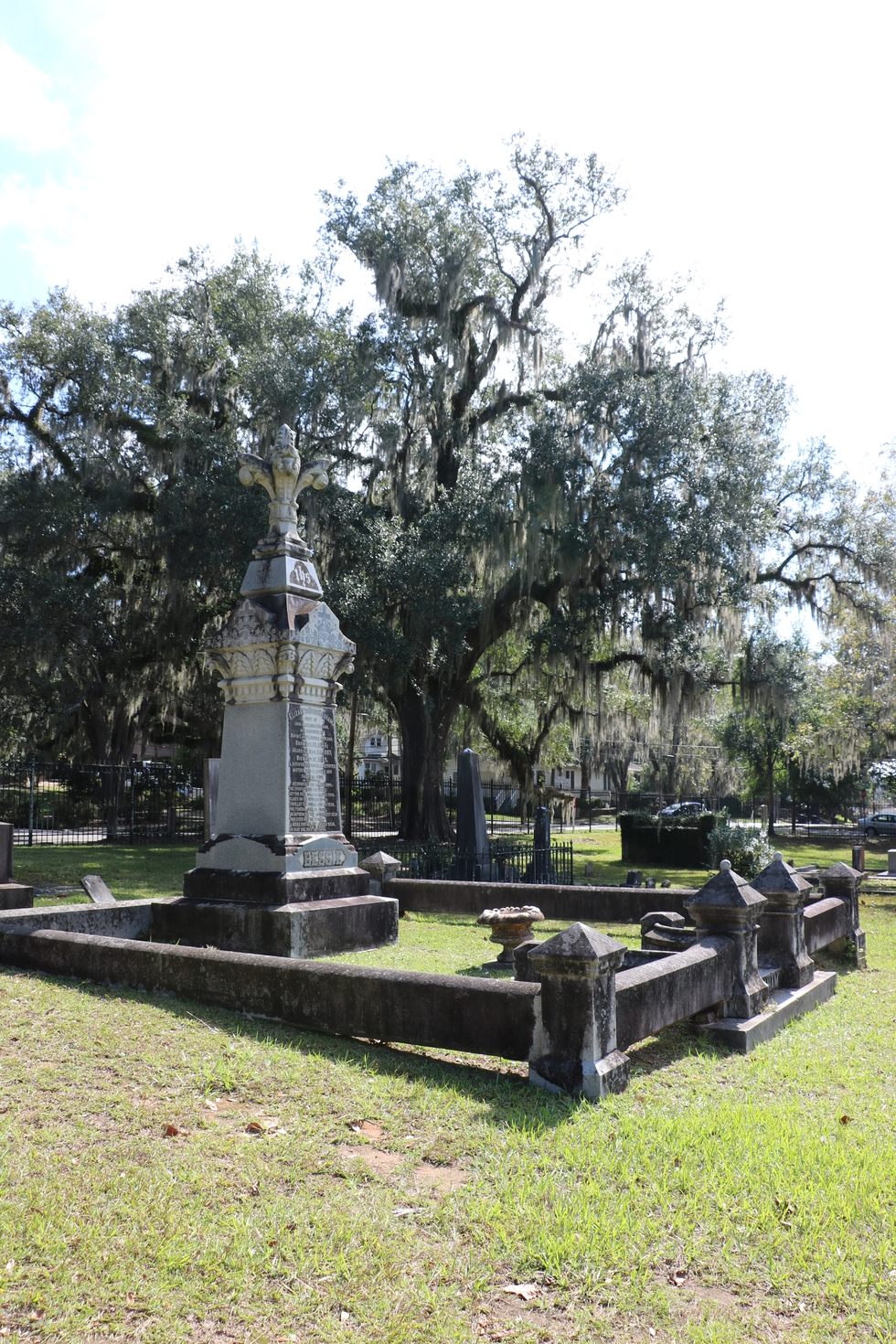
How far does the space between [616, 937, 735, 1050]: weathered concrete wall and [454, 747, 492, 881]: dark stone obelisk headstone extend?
7393mm

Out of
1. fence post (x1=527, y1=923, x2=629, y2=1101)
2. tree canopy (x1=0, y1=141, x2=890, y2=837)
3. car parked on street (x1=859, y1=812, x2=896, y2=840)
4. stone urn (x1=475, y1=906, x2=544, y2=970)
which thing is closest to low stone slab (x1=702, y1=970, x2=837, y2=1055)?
fence post (x1=527, y1=923, x2=629, y2=1101)

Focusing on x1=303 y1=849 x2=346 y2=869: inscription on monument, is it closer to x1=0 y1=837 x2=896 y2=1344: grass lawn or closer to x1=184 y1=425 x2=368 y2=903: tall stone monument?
x1=184 y1=425 x2=368 y2=903: tall stone monument

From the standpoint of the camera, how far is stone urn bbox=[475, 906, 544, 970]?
9016 millimetres

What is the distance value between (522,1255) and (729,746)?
49137mm

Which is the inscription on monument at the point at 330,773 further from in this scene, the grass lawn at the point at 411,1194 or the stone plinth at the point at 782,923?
the stone plinth at the point at 782,923

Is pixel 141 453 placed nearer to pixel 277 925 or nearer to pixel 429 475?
pixel 429 475

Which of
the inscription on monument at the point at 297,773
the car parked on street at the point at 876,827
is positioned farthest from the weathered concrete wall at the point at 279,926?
the car parked on street at the point at 876,827

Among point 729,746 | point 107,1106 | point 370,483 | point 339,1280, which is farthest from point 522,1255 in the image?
point 729,746

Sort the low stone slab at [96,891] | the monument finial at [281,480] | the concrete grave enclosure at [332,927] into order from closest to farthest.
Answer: the concrete grave enclosure at [332,927] < the low stone slab at [96,891] < the monument finial at [281,480]

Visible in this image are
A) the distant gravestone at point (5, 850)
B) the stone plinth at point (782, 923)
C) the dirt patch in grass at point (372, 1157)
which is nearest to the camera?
the dirt patch in grass at point (372, 1157)

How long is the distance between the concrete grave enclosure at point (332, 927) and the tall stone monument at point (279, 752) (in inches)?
0.7

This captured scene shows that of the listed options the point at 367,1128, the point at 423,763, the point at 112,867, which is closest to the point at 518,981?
the point at 367,1128

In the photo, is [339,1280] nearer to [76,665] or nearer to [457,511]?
[457,511]

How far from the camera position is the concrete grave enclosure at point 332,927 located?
545cm
